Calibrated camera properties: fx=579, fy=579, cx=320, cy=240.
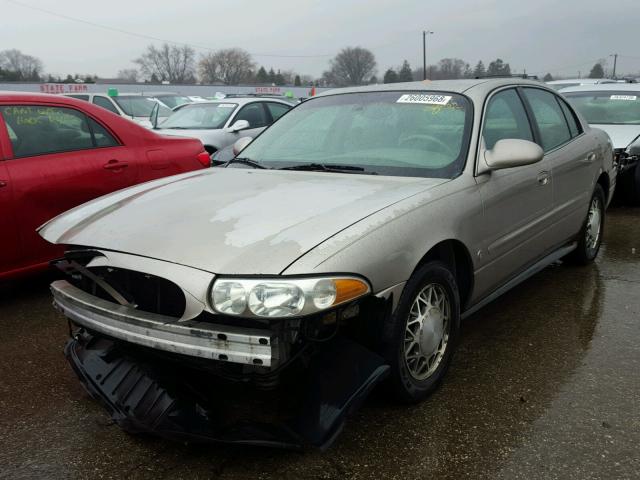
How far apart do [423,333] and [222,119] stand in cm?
780

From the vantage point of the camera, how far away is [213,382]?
7.63 feet

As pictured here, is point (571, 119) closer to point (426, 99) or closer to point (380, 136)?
point (426, 99)

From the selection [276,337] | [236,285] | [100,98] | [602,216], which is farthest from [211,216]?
[100,98]

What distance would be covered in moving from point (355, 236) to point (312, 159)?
123cm

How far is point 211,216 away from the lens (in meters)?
2.52

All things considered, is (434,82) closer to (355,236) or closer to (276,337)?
(355,236)

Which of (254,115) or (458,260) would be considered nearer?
(458,260)

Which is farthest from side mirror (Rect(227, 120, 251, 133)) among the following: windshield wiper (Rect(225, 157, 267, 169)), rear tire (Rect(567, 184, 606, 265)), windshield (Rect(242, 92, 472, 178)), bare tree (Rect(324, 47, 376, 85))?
bare tree (Rect(324, 47, 376, 85))

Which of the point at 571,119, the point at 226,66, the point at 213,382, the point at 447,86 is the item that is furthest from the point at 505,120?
the point at 226,66

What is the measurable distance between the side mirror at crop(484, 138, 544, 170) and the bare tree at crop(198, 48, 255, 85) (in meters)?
85.2

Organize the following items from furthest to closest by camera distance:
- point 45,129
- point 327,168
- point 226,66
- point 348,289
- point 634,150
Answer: point 226,66, point 634,150, point 45,129, point 327,168, point 348,289

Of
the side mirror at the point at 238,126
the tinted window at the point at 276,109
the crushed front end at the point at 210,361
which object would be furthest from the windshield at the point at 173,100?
the crushed front end at the point at 210,361

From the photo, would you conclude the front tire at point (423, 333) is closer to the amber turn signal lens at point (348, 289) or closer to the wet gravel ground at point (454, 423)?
the wet gravel ground at point (454, 423)

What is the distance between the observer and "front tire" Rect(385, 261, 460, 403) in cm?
241
